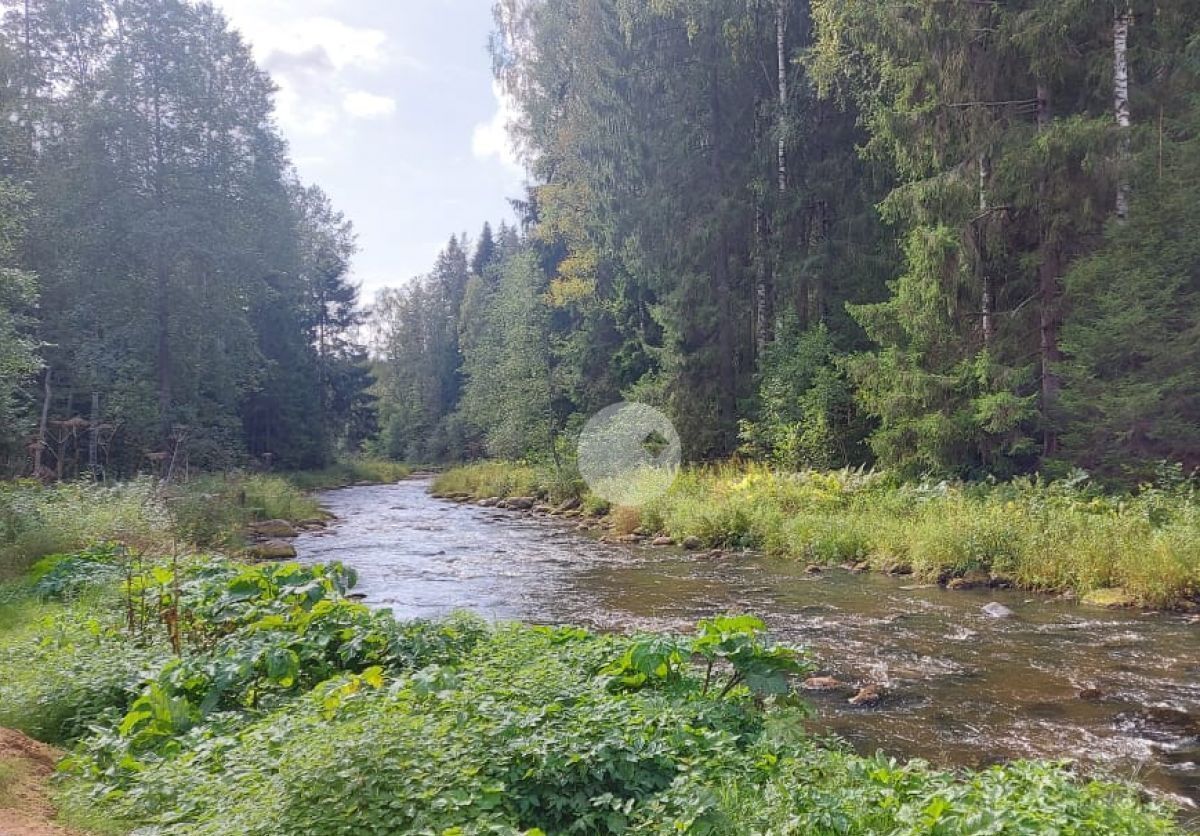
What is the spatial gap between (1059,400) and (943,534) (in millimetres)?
3365

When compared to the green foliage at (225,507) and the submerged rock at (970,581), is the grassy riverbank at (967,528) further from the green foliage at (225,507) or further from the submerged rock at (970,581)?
the green foliage at (225,507)

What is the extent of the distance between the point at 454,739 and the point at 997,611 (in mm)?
7897

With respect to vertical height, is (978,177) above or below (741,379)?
above

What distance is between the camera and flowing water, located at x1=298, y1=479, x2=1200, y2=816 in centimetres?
558

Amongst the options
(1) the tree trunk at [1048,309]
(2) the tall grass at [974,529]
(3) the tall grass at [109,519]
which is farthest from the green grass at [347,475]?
(1) the tree trunk at [1048,309]

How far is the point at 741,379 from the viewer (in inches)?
932

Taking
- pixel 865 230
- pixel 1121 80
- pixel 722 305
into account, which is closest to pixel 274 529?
pixel 722 305

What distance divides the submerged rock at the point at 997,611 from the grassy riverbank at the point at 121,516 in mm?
9832

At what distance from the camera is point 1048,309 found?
45.3 ft

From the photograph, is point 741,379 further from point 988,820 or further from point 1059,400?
point 988,820

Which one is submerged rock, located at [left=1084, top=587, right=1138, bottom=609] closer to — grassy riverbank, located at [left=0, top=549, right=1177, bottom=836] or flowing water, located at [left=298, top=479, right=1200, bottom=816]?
flowing water, located at [left=298, top=479, right=1200, bottom=816]

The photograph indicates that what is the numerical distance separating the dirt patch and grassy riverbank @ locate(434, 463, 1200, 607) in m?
10.5

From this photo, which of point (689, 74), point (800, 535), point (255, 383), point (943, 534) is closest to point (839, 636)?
point (943, 534)

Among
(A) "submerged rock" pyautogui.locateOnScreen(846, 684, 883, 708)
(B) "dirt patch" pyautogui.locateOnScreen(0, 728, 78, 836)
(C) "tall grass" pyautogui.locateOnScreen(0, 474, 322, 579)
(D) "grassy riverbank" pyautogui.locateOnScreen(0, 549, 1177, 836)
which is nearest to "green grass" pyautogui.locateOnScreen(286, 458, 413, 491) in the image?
(C) "tall grass" pyautogui.locateOnScreen(0, 474, 322, 579)
